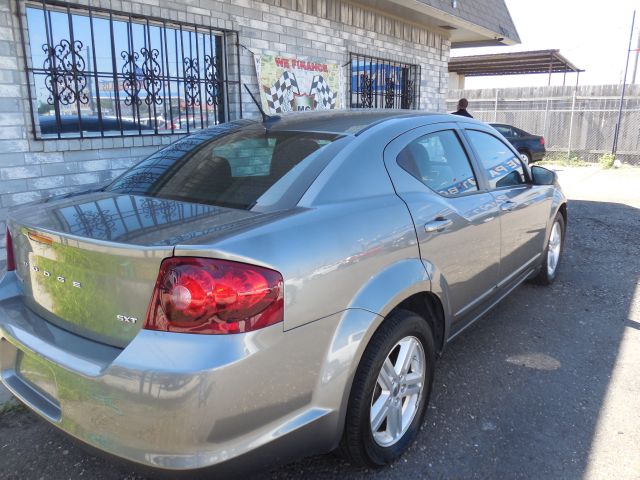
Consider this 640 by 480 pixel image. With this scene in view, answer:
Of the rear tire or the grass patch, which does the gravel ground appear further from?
the grass patch

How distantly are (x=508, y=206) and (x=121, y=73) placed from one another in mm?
3940

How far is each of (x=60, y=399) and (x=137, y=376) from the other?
0.46 metres

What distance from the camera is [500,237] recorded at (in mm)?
3518

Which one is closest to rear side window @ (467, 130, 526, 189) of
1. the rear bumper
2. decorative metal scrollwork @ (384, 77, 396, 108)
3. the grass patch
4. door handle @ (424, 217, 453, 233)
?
door handle @ (424, 217, 453, 233)

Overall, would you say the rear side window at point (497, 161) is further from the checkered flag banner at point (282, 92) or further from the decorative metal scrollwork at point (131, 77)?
the checkered flag banner at point (282, 92)

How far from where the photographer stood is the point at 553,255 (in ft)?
16.8

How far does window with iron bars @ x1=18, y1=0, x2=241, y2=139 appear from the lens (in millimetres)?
4746

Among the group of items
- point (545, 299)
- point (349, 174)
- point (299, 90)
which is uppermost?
point (299, 90)

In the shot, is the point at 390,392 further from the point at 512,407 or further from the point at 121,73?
the point at 121,73

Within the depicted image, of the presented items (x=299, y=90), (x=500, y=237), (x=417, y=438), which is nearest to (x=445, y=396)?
(x=417, y=438)

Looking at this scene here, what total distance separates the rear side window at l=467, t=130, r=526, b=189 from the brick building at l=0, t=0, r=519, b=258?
3485 mm

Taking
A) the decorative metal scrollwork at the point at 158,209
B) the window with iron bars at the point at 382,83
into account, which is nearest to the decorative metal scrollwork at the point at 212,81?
the window with iron bars at the point at 382,83

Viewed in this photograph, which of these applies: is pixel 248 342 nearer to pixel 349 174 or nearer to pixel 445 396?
pixel 349 174

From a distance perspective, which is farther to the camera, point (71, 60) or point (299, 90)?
point (299, 90)
